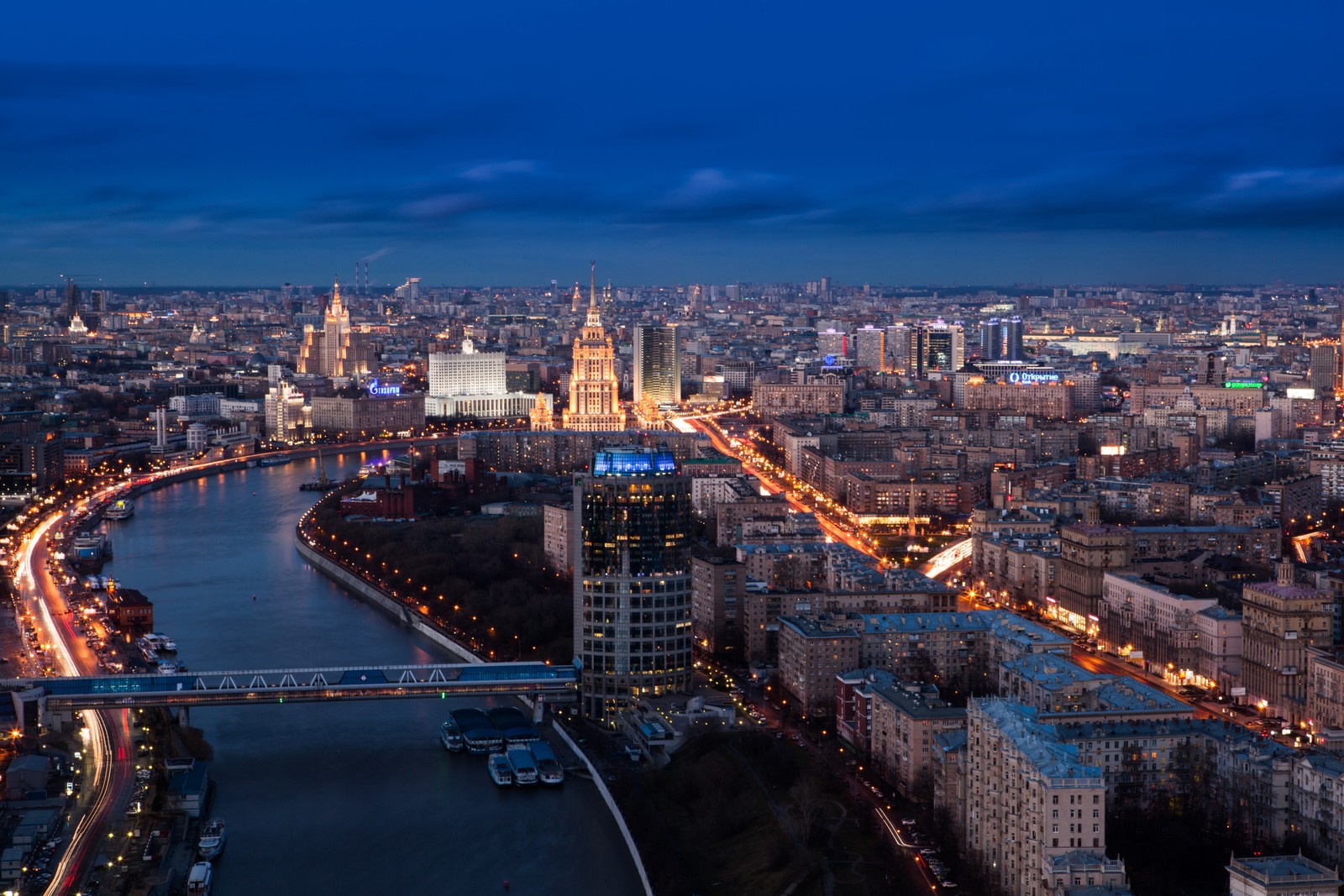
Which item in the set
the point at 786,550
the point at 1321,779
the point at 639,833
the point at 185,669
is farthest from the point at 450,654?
the point at 1321,779

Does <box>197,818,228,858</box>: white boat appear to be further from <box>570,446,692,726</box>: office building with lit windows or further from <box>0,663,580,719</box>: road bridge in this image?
<box>570,446,692,726</box>: office building with lit windows

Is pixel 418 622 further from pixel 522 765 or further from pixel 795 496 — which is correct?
pixel 795 496

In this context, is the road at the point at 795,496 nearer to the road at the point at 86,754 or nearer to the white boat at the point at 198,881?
the road at the point at 86,754

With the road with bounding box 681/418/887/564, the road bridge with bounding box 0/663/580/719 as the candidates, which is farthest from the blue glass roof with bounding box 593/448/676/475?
the road with bounding box 681/418/887/564

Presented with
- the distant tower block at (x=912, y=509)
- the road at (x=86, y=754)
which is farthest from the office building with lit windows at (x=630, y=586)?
the distant tower block at (x=912, y=509)

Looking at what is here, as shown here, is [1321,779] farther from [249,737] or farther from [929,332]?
[929,332]
